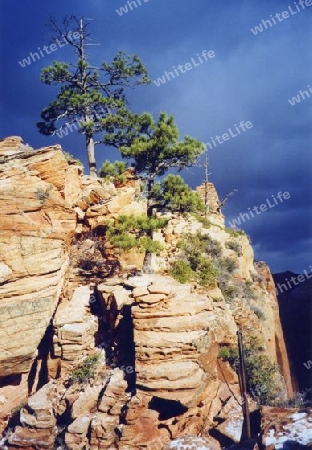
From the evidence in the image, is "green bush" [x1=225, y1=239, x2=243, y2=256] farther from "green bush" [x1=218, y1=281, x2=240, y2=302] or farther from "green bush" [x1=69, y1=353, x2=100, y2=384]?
"green bush" [x1=69, y1=353, x2=100, y2=384]

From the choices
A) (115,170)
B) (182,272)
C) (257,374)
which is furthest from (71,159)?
(257,374)

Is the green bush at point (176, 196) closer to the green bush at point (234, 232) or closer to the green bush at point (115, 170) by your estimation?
the green bush at point (115, 170)

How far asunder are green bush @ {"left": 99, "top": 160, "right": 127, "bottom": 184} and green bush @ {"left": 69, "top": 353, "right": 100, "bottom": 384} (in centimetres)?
1029

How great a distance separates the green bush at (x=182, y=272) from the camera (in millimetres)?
15586

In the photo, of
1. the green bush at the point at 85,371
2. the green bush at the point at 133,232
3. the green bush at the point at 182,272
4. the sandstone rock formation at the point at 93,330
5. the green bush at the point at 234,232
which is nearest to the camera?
the sandstone rock formation at the point at 93,330

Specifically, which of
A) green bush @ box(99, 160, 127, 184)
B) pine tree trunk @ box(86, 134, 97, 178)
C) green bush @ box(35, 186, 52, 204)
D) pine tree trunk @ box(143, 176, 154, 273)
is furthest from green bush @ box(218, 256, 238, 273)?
green bush @ box(35, 186, 52, 204)

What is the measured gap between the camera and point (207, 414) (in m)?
11.0

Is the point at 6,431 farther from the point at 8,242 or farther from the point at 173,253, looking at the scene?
the point at 173,253

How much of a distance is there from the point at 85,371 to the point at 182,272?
651 centimetres

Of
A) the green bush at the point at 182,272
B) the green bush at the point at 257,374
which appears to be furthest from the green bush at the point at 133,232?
the green bush at the point at 257,374

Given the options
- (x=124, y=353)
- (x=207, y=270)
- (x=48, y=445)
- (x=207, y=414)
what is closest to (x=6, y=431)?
(x=48, y=445)

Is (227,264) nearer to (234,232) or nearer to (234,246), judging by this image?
(234,246)

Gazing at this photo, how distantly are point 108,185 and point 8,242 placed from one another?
702 cm

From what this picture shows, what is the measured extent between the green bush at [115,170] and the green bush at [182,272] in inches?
249
